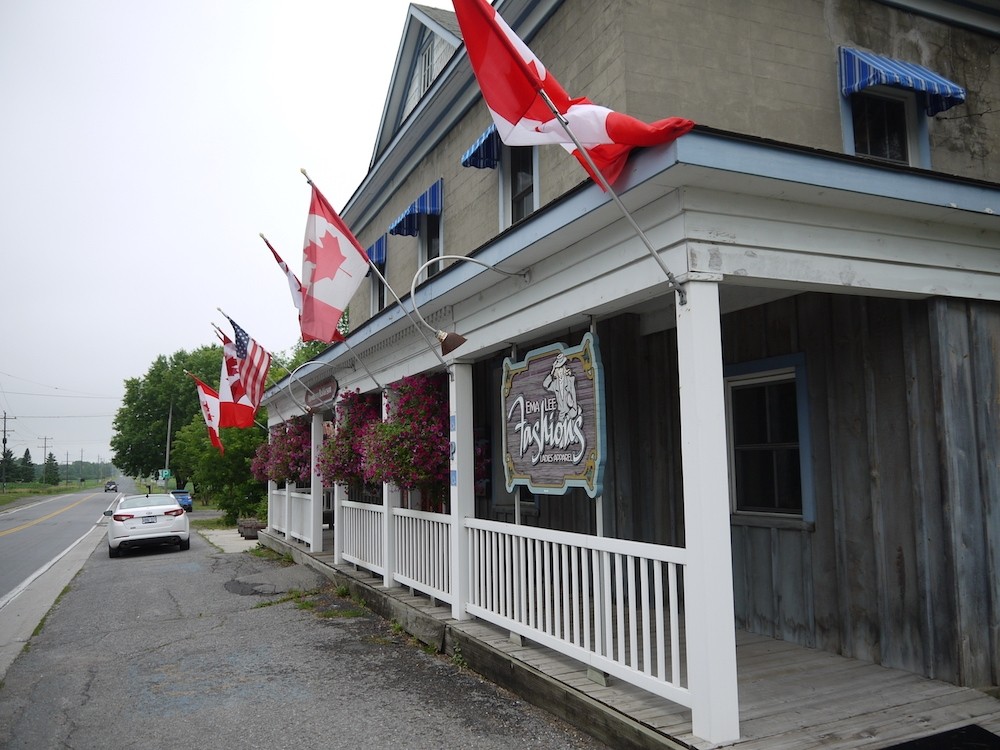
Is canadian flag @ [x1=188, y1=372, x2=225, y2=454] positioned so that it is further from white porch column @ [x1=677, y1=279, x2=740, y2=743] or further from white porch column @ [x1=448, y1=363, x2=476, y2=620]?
white porch column @ [x1=677, y1=279, x2=740, y2=743]

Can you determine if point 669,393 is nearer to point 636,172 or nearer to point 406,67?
point 636,172

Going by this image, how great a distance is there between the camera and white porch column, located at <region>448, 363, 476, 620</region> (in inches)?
284

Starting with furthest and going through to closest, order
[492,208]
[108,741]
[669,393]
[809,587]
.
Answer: [492,208] < [669,393] < [809,587] < [108,741]

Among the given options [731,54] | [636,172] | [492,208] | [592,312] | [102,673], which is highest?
[731,54]

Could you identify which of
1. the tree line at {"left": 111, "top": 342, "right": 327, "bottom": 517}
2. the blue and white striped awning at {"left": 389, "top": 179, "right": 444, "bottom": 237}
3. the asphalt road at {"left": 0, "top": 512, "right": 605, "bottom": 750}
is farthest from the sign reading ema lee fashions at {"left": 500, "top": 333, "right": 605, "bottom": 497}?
the tree line at {"left": 111, "top": 342, "right": 327, "bottom": 517}

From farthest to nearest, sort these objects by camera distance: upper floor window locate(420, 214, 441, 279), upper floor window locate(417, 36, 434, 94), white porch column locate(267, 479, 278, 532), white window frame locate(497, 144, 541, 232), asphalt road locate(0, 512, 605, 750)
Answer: white porch column locate(267, 479, 278, 532), upper floor window locate(417, 36, 434, 94), upper floor window locate(420, 214, 441, 279), white window frame locate(497, 144, 541, 232), asphalt road locate(0, 512, 605, 750)

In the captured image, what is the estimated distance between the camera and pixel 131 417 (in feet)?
201

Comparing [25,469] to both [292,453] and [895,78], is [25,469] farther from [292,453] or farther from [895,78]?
[895,78]

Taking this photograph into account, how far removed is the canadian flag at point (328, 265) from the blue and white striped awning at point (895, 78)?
499cm

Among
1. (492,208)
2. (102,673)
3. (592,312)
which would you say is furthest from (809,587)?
(102,673)

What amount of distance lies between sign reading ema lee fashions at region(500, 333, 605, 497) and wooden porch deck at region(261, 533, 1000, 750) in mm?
1325

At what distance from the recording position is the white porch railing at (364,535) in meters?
9.88

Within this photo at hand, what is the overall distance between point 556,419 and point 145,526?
14788 millimetres

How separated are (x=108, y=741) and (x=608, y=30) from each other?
701cm
